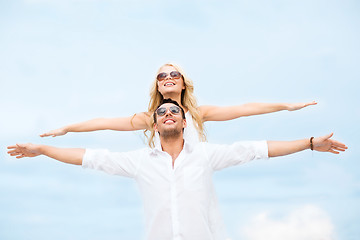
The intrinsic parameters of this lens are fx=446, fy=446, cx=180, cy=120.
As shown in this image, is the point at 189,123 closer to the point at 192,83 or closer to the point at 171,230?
the point at 192,83

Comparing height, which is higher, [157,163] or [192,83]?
[192,83]

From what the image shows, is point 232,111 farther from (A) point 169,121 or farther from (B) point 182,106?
(A) point 169,121

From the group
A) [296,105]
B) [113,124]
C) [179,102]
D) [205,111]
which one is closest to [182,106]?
[179,102]

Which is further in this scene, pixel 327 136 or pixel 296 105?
pixel 296 105

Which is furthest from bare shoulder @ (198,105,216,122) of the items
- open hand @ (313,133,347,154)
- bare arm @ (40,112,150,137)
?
open hand @ (313,133,347,154)

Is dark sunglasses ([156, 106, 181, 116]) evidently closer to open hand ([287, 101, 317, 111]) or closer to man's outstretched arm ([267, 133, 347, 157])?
man's outstretched arm ([267, 133, 347, 157])

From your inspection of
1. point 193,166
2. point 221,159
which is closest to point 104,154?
point 193,166

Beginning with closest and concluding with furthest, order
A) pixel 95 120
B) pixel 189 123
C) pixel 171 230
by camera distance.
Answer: pixel 171 230, pixel 189 123, pixel 95 120
